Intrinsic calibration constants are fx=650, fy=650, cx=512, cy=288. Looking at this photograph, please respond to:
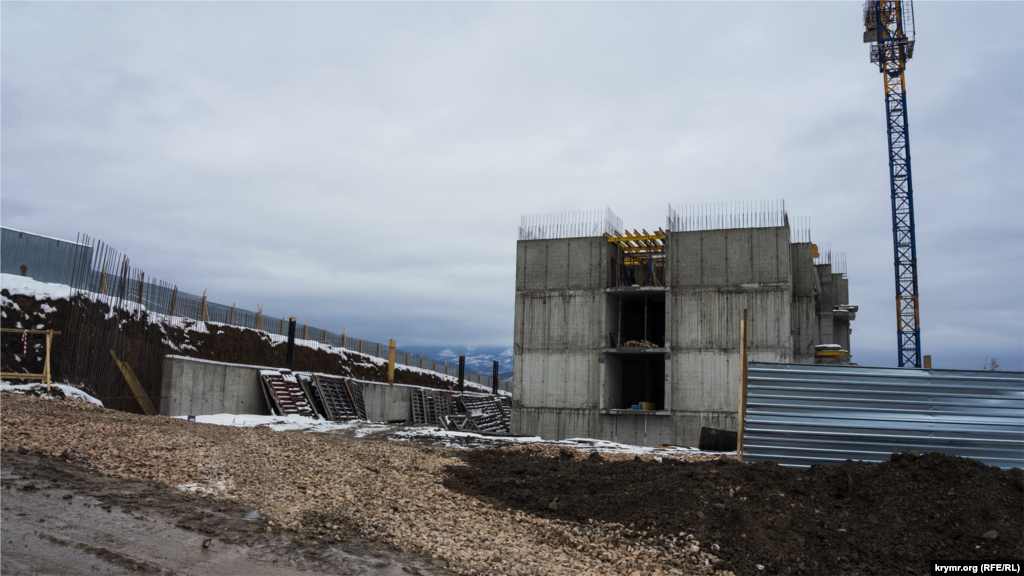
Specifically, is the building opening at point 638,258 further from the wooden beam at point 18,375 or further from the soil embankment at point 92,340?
the wooden beam at point 18,375

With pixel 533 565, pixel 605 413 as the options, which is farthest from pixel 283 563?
pixel 605 413

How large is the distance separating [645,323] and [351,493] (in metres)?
18.3

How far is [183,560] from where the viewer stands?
18.5ft

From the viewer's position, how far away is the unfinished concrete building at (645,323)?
22.9m

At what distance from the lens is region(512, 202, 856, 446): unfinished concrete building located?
75.2 ft

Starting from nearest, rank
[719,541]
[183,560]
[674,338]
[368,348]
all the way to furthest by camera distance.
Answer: [183,560] < [719,541] < [674,338] < [368,348]

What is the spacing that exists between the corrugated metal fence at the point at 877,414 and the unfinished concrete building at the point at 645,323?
13.3 meters

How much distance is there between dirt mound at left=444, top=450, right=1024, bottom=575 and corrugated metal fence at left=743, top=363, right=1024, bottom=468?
844 millimetres

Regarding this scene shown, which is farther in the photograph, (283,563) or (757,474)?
(757,474)

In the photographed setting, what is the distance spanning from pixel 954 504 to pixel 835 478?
128 centimetres

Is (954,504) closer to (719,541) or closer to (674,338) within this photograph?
(719,541)

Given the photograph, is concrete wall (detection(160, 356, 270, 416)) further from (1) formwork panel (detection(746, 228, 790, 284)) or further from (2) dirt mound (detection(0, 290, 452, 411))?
(1) formwork panel (detection(746, 228, 790, 284))

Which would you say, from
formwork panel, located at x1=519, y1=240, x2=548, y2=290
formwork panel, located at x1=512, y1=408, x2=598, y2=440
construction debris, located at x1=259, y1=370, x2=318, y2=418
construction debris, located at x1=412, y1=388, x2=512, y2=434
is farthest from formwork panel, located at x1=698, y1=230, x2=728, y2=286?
construction debris, located at x1=259, y1=370, x2=318, y2=418

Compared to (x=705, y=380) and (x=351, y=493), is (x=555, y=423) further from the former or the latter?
(x=351, y=493)
